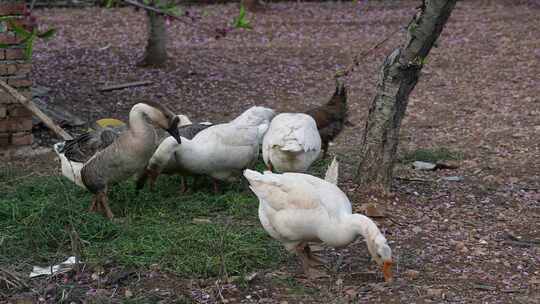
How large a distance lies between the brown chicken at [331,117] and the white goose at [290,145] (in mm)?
1120

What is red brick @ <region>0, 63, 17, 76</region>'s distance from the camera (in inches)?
302

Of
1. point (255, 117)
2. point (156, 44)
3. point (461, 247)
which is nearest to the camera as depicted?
point (461, 247)

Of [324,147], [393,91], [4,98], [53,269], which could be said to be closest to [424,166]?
[324,147]

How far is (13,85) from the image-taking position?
7676 mm

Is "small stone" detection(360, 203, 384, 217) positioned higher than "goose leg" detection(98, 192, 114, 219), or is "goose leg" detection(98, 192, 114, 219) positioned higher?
"small stone" detection(360, 203, 384, 217)

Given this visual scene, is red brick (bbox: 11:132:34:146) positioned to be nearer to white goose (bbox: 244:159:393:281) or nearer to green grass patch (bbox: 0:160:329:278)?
green grass patch (bbox: 0:160:329:278)

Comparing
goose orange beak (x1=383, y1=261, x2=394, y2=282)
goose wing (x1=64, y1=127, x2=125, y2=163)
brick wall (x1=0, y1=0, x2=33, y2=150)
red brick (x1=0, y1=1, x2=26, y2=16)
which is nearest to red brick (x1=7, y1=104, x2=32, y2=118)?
brick wall (x1=0, y1=0, x2=33, y2=150)

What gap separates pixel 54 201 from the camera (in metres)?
5.73

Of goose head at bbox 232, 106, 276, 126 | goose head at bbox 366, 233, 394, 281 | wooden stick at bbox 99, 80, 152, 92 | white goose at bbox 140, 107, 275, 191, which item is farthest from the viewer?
wooden stick at bbox 99, 80, 152, 92

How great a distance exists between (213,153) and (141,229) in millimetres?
1036

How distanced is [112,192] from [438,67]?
23.2 ft

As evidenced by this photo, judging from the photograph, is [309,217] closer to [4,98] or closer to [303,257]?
[303,257]

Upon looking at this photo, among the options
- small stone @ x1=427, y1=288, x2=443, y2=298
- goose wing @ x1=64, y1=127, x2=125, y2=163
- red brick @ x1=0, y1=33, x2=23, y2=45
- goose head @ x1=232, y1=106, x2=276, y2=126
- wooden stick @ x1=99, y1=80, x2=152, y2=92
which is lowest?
wooden stick @ x1=99, y1=80, x2=152, y2=92

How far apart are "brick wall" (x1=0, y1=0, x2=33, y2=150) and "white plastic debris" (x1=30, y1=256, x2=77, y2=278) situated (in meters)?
3.28
